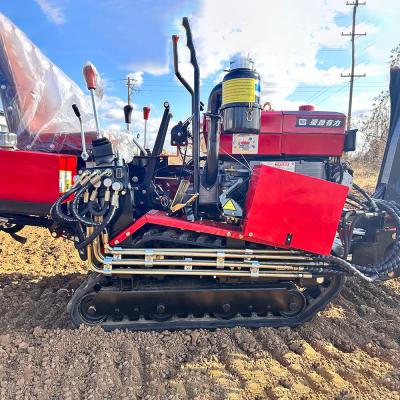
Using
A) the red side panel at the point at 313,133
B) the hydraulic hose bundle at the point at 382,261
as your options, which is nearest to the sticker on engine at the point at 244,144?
the red side panel at the point at 313,133

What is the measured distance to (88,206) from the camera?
3.07 meters

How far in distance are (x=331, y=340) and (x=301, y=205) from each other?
130 centimetres

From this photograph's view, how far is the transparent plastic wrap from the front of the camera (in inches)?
134

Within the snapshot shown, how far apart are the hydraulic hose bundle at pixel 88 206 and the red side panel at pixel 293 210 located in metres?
1.20

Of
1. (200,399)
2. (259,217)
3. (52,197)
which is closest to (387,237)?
(259,217)

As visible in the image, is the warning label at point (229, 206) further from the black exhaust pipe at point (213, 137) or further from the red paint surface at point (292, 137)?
the red paint surface at point (292, 137)

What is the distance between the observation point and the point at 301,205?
296cm

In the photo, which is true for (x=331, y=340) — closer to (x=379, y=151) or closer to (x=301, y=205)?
(x=301, y=205)

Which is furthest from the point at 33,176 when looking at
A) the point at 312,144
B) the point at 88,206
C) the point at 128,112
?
the point at 312,144

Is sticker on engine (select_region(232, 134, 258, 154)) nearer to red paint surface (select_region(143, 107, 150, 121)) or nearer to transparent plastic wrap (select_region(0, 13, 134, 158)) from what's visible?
red paint surface (select_region(143, 107, 150, 121))

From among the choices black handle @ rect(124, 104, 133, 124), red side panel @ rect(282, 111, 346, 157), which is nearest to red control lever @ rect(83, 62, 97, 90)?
black handle @ rect(124, 104, 133, 124)

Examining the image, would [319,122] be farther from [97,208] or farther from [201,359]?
[201,359]

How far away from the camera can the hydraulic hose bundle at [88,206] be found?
2984 mm

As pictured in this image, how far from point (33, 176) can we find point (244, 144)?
2026mm
